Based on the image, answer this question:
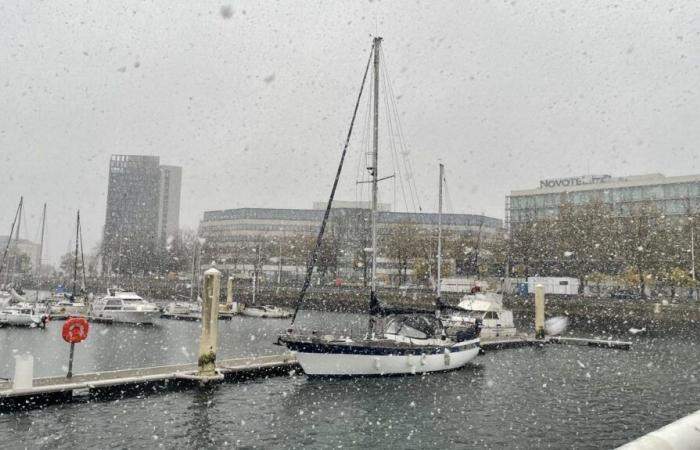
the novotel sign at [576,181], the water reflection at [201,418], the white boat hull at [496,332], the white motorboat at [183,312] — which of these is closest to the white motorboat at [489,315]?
the white boat hull at [496,332]

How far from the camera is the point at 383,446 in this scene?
15500mm

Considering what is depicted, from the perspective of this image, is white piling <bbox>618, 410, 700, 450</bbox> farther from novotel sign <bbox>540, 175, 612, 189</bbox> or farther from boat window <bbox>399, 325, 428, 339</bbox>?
novotel sign <bbox>540, 175, 612, 189</bbox>

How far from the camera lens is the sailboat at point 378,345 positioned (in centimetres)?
2345

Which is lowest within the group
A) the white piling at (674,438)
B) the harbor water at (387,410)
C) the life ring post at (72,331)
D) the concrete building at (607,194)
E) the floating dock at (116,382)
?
the harbor water at (387,410)

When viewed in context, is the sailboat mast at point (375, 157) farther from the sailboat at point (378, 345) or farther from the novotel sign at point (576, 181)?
the novotel sign at point (576, 181)

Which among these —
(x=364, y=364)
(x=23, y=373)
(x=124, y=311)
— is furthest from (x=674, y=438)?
(x=124, y=311)

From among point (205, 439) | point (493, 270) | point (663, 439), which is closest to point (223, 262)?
point (493, 270)

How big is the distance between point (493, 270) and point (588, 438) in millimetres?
76541

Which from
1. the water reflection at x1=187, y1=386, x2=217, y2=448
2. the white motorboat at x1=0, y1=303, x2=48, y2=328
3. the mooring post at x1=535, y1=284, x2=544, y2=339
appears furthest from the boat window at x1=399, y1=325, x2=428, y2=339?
the white motorboat at x1=0, y1=303, x2=48, y2=328

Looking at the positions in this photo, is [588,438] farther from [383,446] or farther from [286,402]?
[286,402]

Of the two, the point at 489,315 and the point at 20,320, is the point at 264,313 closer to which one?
the point at 20,320

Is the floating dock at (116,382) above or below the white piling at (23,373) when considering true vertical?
below

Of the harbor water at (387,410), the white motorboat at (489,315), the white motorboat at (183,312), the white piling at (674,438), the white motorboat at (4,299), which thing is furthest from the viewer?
the white motorboat at (183,312)

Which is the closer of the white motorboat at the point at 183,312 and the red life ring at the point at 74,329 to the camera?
the red life ring at the point at 74,329
